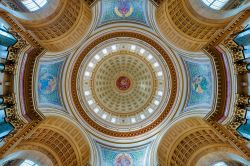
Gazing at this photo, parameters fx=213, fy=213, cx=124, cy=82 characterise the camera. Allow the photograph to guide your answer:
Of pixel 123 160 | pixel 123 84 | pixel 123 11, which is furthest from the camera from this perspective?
pixel 123 84

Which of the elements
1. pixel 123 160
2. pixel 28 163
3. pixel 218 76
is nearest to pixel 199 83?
pixel 218 76

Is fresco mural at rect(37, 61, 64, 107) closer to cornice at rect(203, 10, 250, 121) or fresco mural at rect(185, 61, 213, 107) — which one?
fresco mural at rect(185, 61, 213, 107)

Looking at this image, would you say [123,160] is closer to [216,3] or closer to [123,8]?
[123,8]

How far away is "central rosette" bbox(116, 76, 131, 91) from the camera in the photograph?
42.3 m

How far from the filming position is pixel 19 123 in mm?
21594

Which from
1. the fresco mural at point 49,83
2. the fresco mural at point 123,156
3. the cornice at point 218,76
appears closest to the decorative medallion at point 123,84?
the fresco mural at point 123,156

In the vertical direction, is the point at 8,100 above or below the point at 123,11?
below

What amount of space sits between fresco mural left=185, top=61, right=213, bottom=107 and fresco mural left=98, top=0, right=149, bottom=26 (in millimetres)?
9066

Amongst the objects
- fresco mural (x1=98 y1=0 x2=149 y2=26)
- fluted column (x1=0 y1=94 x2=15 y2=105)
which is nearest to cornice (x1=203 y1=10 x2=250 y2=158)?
fresco mural (x1=98 y1=0 x2=149 y2=26)

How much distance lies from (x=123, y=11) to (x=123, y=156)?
2130cm

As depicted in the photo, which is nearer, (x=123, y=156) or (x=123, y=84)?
(x=123, y=156)

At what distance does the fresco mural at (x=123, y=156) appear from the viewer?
32.1 metres

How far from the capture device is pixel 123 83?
139ft

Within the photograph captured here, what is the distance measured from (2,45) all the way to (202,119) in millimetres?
22188
